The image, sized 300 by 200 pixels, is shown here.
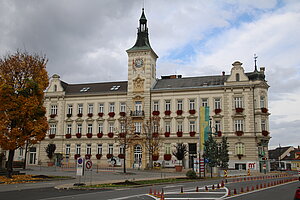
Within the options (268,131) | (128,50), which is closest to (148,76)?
(128,50)

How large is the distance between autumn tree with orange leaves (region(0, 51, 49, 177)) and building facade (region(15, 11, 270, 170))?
24.4 metres

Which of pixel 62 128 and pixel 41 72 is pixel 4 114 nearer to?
pixel 41 72

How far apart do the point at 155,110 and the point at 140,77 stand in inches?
233

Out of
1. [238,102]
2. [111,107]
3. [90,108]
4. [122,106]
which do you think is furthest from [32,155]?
[238,102]

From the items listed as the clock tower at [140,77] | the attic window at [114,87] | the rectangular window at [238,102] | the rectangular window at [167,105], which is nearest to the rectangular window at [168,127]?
the rectangular window at [167,105]

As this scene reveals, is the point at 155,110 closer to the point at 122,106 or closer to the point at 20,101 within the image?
the point at 122,106

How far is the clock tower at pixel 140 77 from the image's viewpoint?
176 feet

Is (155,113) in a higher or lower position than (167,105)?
lower

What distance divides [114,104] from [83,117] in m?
5.84

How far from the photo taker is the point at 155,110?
5334 cm

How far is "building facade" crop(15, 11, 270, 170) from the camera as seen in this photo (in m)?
49.0

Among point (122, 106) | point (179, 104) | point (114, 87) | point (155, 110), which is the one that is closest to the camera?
point (179, 104)

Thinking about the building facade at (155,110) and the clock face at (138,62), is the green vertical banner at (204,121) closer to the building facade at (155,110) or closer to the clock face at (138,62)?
the building facade at (155,110)

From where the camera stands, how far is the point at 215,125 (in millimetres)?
50125
